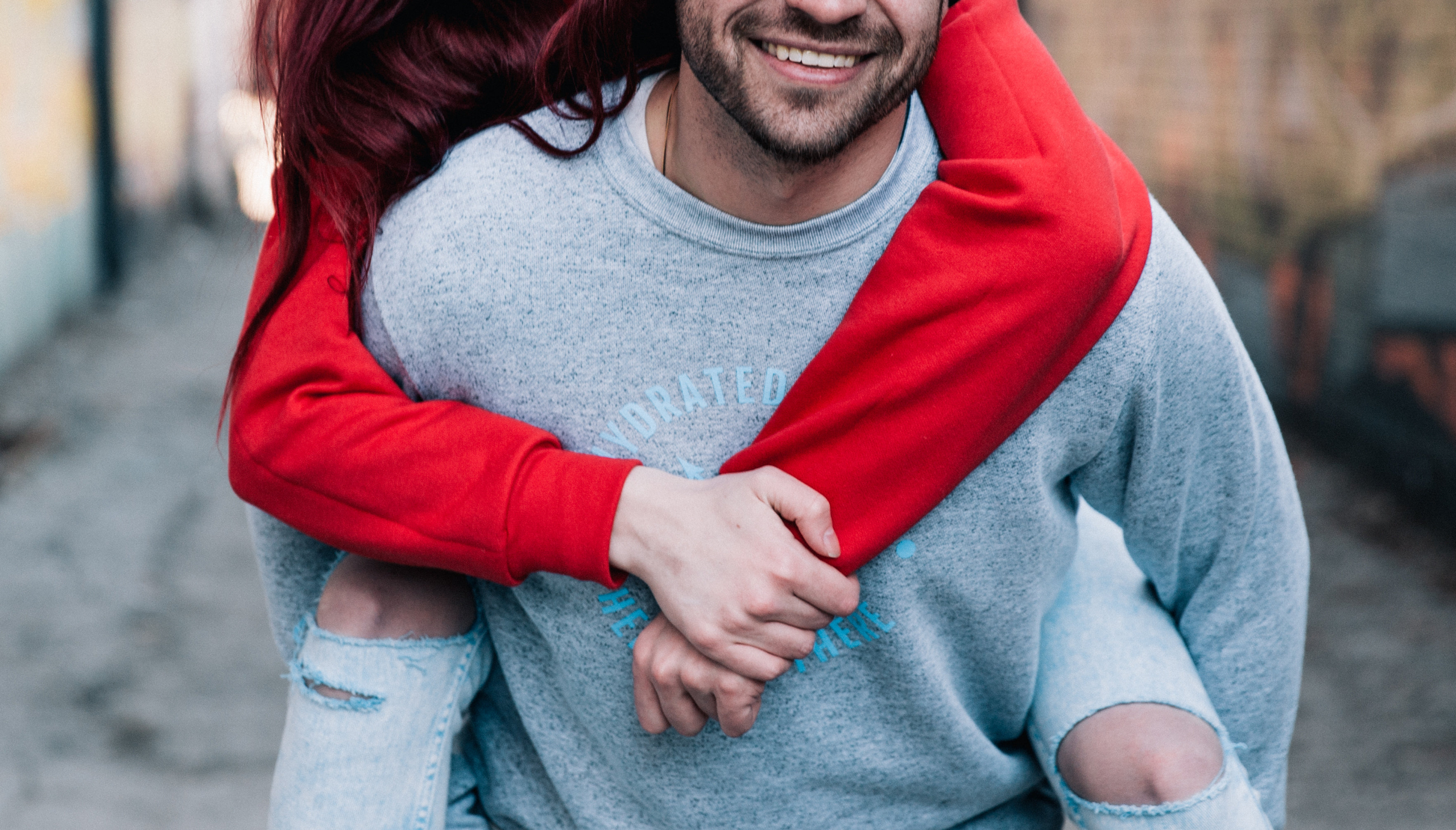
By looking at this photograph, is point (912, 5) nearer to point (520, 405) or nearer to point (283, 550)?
point (520, 405)

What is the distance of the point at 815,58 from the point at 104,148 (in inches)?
313

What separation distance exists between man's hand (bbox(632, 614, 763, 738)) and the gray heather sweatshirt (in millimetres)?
116

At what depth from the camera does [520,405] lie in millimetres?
1820

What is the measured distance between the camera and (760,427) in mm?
1792

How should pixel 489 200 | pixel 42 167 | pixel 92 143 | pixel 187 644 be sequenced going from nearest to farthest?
pixel 489 200, pixel 187 644, pixel 42 167, pixel 92 143

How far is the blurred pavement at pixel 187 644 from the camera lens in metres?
3.40

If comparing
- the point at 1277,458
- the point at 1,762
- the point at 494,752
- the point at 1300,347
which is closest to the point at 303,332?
the point at 494,752

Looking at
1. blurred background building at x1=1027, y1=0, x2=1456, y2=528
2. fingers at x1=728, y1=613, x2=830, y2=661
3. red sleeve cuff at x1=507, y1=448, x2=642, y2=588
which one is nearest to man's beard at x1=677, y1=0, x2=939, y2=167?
red sleeve cuff at x1=507, y1=448, x2=642, y2=588

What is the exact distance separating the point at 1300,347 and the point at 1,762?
5077 millimetres

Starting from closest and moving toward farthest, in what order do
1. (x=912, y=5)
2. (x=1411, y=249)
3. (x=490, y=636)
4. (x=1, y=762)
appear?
(x=912, y=5)
(x=490, y=636)
(x=1, y=762)
(x=1411, y=249)

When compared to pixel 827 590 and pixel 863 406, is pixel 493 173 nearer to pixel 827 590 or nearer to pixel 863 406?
pixel 863 406

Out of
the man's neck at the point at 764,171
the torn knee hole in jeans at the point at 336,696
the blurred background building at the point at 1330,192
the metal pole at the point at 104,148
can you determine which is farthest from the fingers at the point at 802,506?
the metal pole at the point at 104,148

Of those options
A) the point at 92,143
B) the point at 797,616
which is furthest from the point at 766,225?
the point at 92,143

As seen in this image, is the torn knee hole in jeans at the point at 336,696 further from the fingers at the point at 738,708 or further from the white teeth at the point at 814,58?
the white teeth at the point at 814,58
